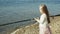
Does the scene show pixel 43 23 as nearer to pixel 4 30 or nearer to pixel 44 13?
pixel 44 13

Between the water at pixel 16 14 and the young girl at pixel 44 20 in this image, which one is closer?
the young girl at pixel 44 20

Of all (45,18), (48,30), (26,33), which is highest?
(45,18)

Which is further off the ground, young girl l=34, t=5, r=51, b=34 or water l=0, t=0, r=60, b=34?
young girl l=34, t=5, r=51, b=34

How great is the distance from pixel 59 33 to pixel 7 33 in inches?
159

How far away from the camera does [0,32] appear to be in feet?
40.3

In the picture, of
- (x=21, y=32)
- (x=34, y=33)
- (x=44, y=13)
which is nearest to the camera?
(x=44, y=13)

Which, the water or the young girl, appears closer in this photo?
the young girl

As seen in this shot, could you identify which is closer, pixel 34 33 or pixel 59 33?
pixel 59 33

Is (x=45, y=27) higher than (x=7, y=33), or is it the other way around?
(x=45, y=27)

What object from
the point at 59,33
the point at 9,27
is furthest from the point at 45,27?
the point at 9,27

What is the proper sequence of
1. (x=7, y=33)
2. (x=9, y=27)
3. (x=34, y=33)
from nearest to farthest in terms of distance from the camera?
(x=34, y=33)
(x=7, y=33)
(x=9, y=27)

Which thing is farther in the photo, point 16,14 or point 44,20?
point 16,14

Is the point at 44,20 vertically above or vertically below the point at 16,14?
above

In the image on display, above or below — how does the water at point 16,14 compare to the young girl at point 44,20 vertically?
below
